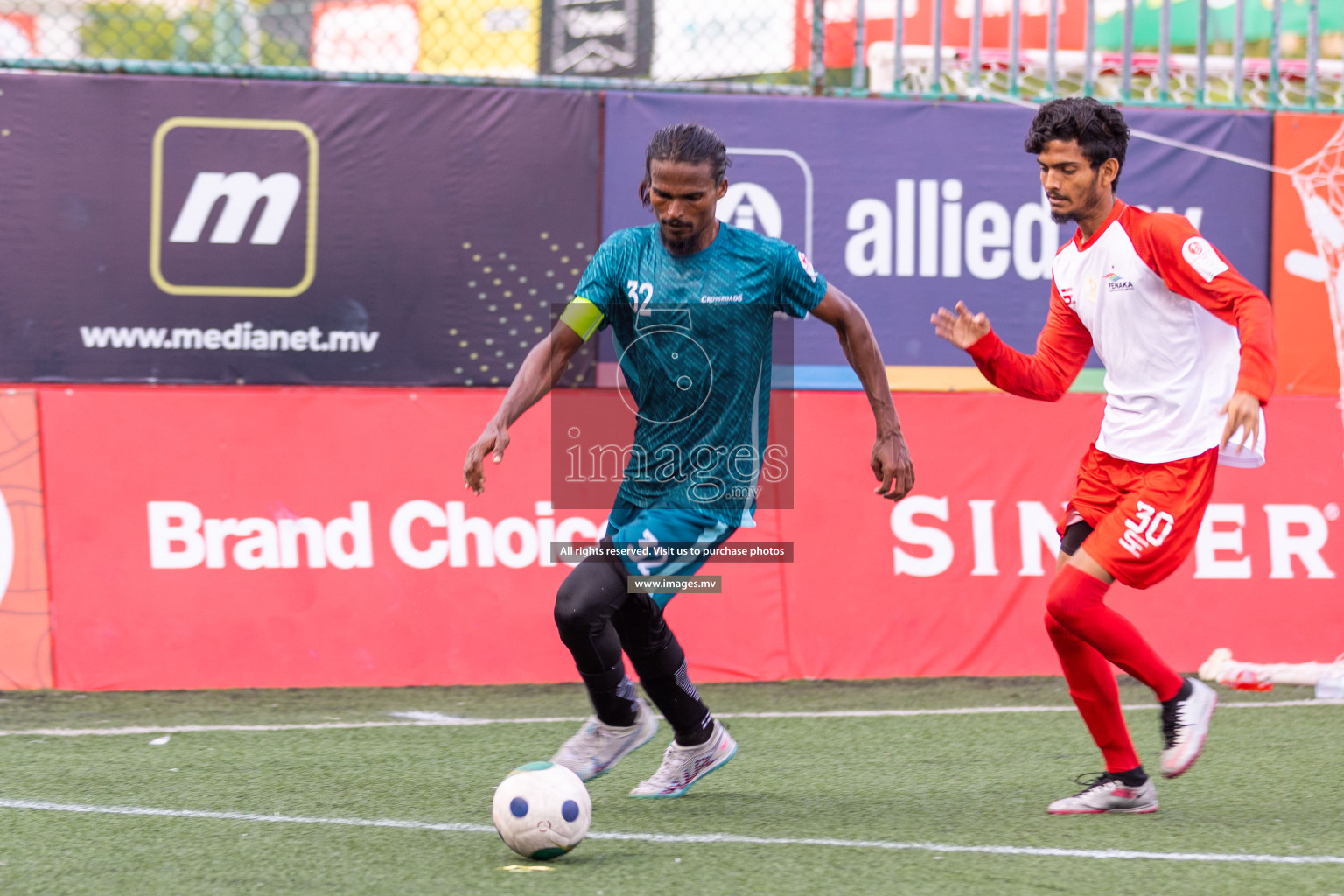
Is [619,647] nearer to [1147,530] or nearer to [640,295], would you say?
[640,295]

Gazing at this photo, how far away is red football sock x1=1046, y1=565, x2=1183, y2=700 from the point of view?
461cm

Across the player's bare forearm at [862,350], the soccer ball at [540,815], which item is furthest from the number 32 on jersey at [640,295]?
the soccer ball at [540,815]

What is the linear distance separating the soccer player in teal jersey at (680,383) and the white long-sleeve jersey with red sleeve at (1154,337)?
621 millimetres

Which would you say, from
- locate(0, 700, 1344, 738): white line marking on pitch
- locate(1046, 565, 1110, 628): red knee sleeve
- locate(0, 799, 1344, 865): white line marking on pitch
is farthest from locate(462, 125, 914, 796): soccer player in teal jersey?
locate(0, 700, 1344, 738): white line marking on pitch

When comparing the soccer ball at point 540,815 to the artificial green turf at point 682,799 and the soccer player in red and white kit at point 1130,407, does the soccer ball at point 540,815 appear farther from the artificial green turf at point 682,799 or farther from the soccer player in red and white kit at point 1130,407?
the soccer player in red and white kit at point 1130,407

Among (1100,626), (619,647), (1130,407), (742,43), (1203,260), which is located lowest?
(619,647)

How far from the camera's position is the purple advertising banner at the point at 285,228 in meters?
7.48

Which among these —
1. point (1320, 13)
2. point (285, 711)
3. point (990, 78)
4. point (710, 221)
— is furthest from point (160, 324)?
point (1320, 13)

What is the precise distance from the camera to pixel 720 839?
4.43 m

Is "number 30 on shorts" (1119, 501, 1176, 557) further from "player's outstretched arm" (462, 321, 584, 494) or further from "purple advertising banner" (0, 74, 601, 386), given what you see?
"purple advertising banner" (0, 74, 601, 386)

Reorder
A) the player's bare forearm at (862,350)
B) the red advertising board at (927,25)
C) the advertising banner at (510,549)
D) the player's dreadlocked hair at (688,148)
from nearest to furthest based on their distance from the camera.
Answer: the player's dreadlocked hair at (688,148) < the player's bare forearm at (862,350) < the advertising banner at (510,549) < the red advertising board at (927,25)

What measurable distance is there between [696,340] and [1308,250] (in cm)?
Answer: 518

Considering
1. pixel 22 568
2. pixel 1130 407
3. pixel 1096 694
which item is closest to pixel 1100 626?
pixel 1096 694

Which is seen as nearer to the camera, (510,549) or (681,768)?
(681,768)
